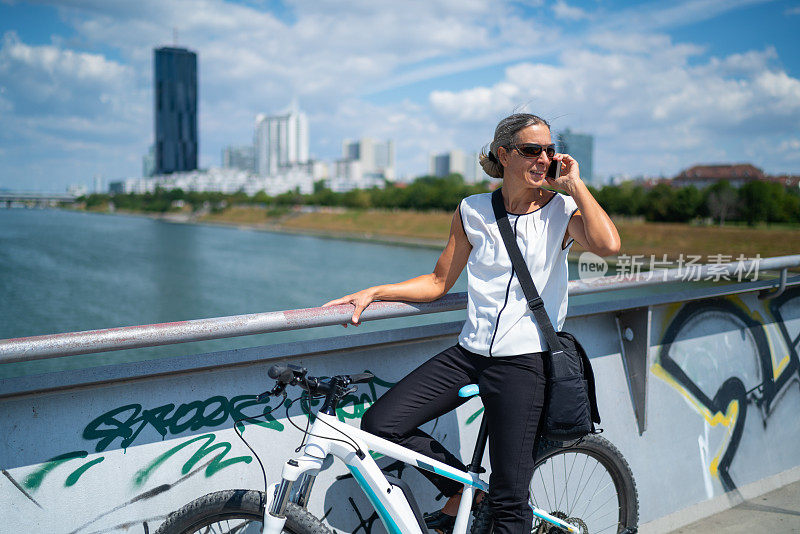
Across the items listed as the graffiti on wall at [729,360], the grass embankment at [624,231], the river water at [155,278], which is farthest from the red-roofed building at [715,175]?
the graffiti on wall at [729,360]

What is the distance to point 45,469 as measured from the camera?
1561 millimetres

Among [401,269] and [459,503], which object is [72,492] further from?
[401,269]

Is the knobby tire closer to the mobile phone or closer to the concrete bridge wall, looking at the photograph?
the concrete bridge wall

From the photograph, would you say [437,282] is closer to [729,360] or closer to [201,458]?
[201,458]

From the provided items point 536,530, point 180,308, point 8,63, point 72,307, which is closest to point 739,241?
point 180,308

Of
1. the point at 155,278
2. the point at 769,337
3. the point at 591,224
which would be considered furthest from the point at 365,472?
the point at 155,278

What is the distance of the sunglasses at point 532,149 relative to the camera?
1773 mm

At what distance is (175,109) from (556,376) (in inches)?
6376

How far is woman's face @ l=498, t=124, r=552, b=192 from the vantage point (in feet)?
5.84

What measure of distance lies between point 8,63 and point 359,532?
93.9m

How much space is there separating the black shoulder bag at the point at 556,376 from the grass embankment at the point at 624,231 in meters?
24.5

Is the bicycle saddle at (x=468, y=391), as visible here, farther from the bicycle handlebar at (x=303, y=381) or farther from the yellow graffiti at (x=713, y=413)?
the yellow graffiti at (x=713, y=413)

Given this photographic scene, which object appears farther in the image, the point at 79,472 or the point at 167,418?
the point at 167,418

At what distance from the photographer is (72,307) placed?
41.5 meters
